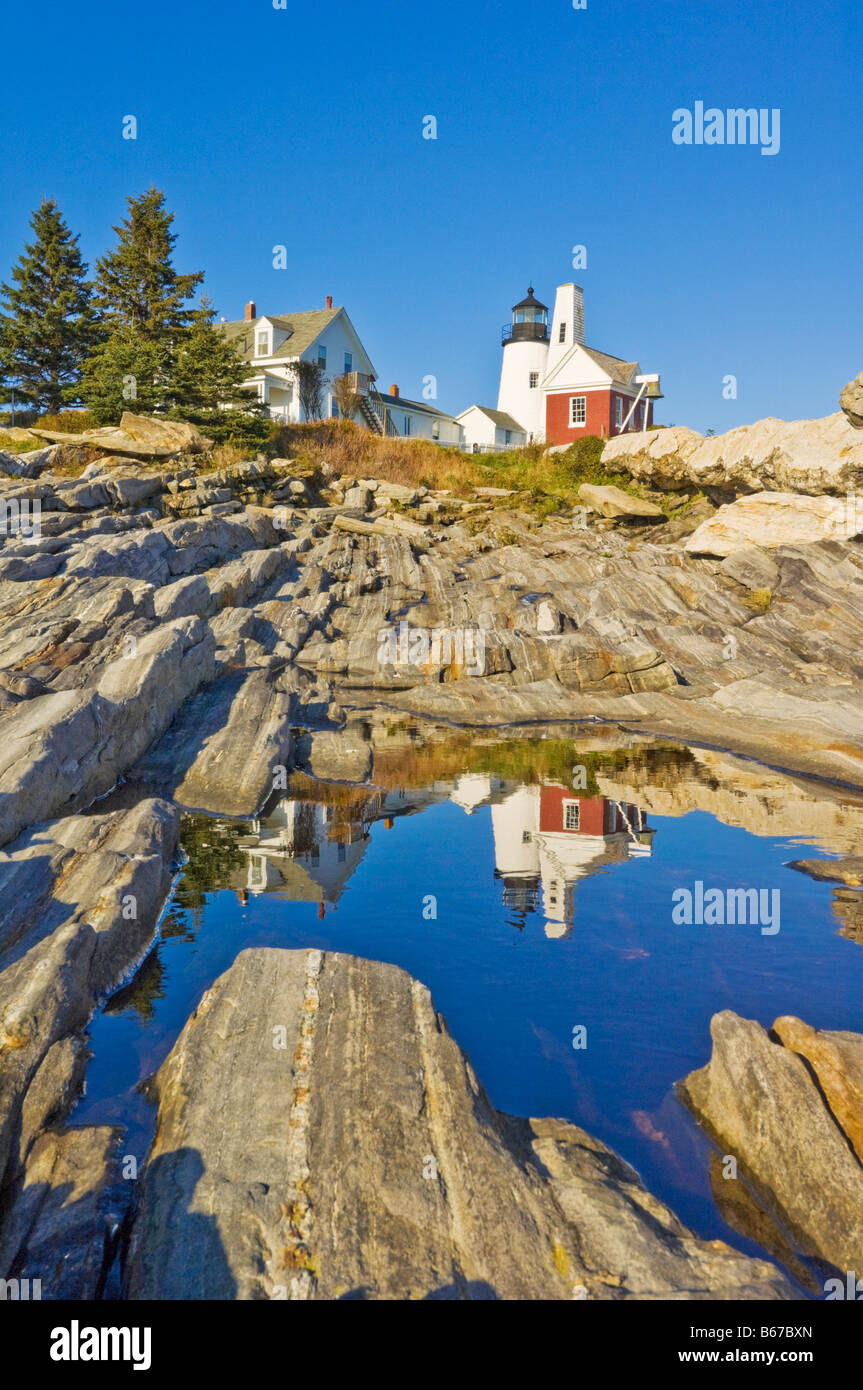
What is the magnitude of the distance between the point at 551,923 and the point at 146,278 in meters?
45.0

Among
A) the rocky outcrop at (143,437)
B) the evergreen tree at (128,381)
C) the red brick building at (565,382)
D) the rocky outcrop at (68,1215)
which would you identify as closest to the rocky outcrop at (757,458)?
the red brick building at (565,382)

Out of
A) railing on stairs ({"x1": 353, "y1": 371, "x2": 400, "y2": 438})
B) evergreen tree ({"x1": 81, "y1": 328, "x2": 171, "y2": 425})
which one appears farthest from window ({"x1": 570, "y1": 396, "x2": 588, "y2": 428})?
evergreen tree ({"x1": 81, "y1": 328, "x2": 171, "y2": 425})

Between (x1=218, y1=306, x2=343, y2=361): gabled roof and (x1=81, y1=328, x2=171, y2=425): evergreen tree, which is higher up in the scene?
(x1=218, y1=306, x2=343, y2=361): gabled roof

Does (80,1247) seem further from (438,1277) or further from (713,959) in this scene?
(713,959)

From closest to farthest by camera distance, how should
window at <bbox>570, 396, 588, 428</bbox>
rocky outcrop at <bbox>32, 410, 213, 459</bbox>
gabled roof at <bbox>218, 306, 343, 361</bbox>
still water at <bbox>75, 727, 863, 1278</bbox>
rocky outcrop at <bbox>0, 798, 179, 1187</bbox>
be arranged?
rocky outcrop at <bbox>0, 798, 179, 1187</bbox> < still water at <bbox>75, 727, 863, 1278</bbox> < rocky outcrop at <bbox>32, 410, 213, 459</bbox> < gabled roof at <bbox>218, 306, 343, 361</bbox> < window at <bbox>570, 396, 588, 428</bbox>

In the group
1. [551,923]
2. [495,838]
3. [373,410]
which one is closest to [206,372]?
[373,410]

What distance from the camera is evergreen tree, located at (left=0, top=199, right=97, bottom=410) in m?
47.2

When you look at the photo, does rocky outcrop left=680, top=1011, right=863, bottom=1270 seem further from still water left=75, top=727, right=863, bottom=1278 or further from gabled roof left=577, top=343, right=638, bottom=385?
gabled roof left=577, top=343, right=638, bottom=385

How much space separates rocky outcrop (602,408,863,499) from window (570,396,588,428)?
15.9 m

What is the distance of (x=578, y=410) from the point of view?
195 ft

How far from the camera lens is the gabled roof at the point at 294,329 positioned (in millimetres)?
52812

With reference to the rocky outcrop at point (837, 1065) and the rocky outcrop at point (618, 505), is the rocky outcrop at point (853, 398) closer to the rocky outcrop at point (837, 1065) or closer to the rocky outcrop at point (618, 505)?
the rocky outcrop at point (618, 505)

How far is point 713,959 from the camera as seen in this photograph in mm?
10477

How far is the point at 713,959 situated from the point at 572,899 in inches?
88.5
